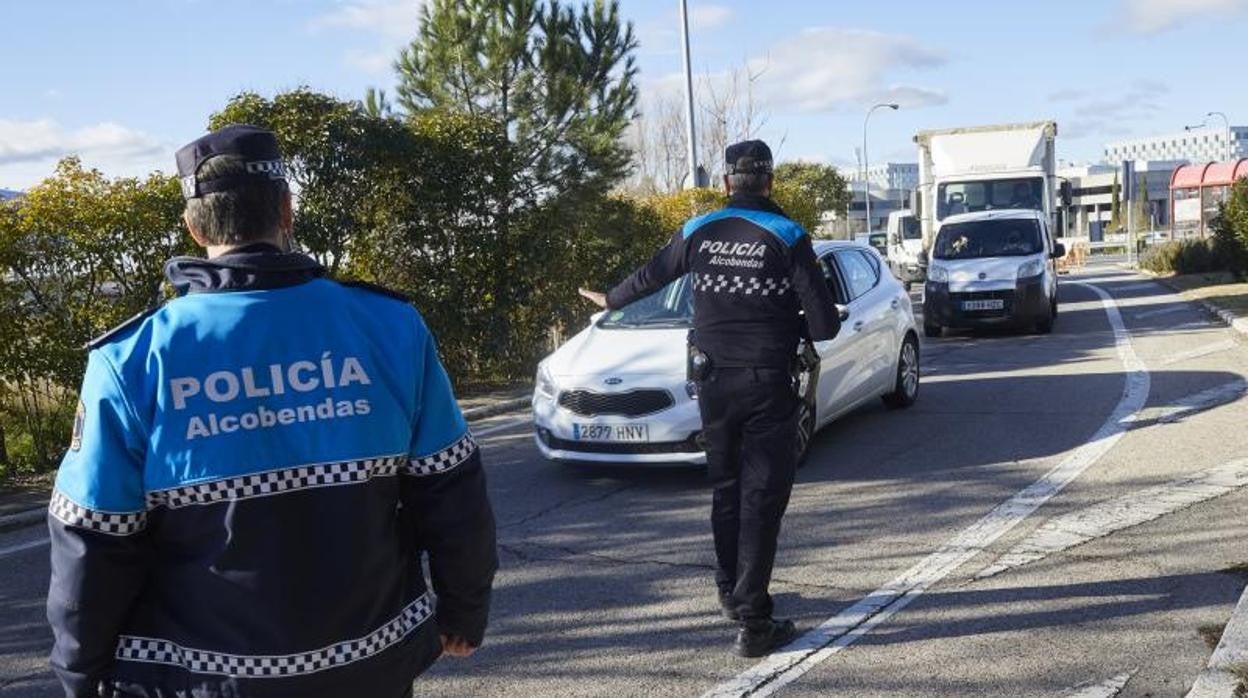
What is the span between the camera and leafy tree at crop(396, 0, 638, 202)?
66.9 ft

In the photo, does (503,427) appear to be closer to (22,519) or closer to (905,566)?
(22,519)

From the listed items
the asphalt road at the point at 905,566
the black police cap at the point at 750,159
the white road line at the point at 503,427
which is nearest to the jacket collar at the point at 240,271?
the asphalt road at the point at 905,566

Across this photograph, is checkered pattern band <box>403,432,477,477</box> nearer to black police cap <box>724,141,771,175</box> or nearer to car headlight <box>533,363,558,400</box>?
black police cap <box>724,141,771,175</box>

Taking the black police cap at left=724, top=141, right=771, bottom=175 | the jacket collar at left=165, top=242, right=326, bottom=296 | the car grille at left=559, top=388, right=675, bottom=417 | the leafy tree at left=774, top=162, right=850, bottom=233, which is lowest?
the car grille at left=559, top=388, right=675, bottom=417

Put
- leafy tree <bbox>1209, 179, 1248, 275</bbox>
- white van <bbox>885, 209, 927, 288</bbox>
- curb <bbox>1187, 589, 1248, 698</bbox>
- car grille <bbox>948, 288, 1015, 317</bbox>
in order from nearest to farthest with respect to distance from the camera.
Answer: curb <bbox>1187, 589, 1248, 698</bbox> → car grille <bbox>948, 288, 1015, 317</bbox> → leafy tree <bbox>1209, 179, 1248, 275</bbox> → white van <bbox>885, 209, 927, 288</bbox>

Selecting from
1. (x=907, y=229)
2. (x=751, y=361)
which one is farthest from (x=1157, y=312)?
(x=907, y=229)

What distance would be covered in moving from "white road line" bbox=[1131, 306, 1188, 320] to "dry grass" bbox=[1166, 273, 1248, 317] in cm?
50

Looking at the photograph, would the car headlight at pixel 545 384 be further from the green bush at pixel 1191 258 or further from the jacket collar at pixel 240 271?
the green bush at pixel 1191 258

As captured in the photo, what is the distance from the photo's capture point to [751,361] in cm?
481

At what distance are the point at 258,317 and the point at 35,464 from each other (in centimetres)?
888

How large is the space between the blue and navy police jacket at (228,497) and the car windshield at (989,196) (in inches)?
789

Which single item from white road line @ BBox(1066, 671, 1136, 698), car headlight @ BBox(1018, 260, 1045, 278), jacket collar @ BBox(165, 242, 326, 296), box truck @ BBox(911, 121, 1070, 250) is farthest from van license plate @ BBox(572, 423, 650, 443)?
box truck @ BBox(911, 121, 1070, 250)

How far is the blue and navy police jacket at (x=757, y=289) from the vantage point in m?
4.82

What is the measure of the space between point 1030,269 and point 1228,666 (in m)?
13.0
